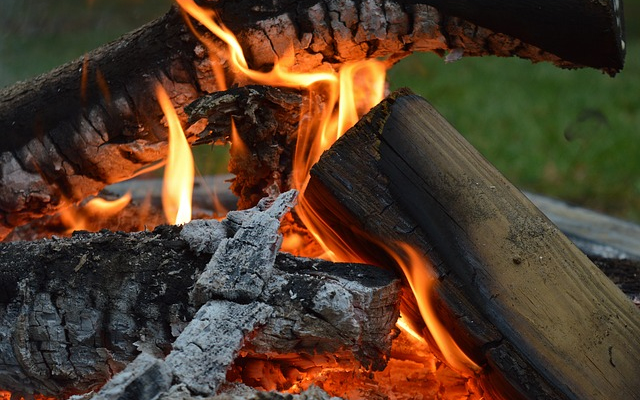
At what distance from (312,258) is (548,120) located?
16.6 feet

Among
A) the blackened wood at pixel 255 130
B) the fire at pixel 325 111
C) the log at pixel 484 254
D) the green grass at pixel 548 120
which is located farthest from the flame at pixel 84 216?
the green grass at pixel 548 120

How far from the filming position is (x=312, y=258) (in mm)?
1829

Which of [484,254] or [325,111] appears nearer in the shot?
[484,254]

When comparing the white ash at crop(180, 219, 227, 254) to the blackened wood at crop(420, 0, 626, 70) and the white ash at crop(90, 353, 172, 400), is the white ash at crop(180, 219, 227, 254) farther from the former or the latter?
the blackened wood at crop(420, 0, 626, 70)

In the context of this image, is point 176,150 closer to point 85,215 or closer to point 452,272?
point 85,215

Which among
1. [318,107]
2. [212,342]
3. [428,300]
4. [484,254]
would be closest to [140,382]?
[212,342]

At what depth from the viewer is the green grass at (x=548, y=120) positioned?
5.25 meters

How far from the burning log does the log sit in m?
0.13

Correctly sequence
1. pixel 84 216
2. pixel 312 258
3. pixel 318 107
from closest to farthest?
1. pixel 312 258
2. pixel 318 107
3. pixel 84 216

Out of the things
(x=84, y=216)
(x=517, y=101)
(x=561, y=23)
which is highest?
(x=561, y=23)

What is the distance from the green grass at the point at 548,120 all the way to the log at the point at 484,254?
3316 mm

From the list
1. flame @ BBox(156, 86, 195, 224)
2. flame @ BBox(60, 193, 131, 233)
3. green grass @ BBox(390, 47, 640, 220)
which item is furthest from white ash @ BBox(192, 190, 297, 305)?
green grass @ BBox(390, 47, 640, 220)

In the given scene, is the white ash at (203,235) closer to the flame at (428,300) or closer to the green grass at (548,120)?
the flame at (428,300)

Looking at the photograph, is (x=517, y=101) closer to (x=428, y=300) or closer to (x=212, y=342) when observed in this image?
(x=428, y=300)
